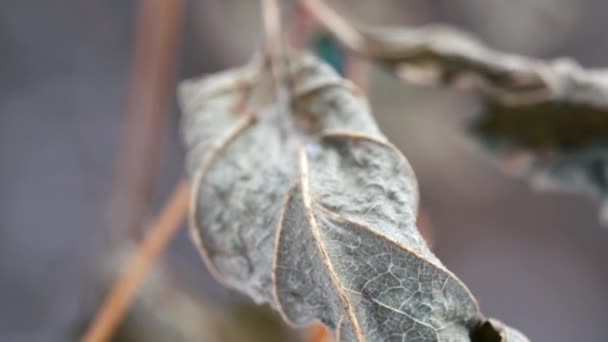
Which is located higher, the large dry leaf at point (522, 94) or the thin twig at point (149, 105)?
the large dry leaf at point (522, 94)

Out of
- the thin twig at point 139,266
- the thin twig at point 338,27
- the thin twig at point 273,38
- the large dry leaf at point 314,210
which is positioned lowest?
the thin twig at point 139,266

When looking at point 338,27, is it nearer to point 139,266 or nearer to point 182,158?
point 139,266

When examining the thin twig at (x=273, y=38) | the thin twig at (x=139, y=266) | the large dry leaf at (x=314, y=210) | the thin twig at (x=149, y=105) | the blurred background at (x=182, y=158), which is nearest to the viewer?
the large dry leaf at (x=314, y=210)

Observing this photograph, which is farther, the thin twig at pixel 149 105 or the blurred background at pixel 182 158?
the blurred background at pixel 182 158

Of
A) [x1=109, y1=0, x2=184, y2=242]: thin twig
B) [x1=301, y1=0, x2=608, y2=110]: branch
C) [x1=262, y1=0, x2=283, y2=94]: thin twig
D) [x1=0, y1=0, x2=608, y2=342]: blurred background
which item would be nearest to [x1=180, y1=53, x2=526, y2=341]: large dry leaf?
[x1=262, y1=0, x2=283, y2=94]: thin twig

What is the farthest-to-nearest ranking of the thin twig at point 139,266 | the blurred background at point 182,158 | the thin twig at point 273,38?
the blurred background at point 182,158 → the thin twig at point 139,266 → the thin twig at point 273,38

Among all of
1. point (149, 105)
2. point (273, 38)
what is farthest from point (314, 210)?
point (149, 105)

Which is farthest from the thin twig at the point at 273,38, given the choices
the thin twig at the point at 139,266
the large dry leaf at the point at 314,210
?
the thin twig at the point at 139,266

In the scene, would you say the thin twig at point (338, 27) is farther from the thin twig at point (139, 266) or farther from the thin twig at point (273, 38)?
the thin twig at point (139, 266)
